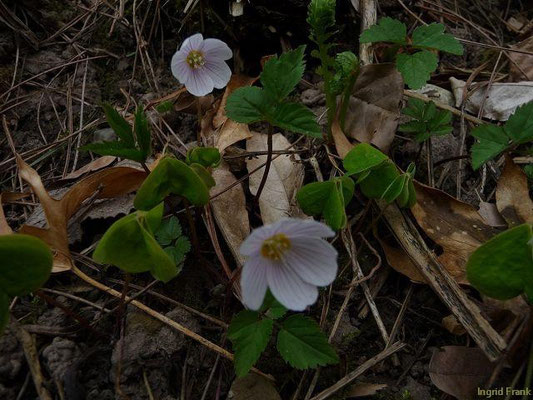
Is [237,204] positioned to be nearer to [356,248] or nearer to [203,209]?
[203,209]

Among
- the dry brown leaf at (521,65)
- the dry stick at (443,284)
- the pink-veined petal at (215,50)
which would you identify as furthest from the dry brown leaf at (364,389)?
the dry brown leaf at (521,65)

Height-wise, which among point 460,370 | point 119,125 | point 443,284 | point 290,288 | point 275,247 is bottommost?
point 460,370

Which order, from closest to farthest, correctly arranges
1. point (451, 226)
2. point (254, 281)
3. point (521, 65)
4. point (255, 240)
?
1. point (255, 240)
2. point (254, 281)
3. point (451, 226)
4. point (521, 65)

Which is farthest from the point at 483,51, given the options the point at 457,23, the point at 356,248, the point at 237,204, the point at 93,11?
the point at 93,11

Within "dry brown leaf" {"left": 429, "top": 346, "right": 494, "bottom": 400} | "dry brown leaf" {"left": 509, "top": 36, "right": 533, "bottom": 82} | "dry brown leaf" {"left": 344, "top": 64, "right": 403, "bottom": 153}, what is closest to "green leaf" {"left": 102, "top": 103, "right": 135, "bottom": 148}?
"dry brown leaf" {"left": 344, "top": 64, "right": 403, "bottom": 153}

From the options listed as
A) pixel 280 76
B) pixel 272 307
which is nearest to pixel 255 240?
pixel 272 307

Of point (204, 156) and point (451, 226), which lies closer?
point (204, 156)

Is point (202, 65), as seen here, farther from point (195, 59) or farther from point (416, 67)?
point (416, 67)
